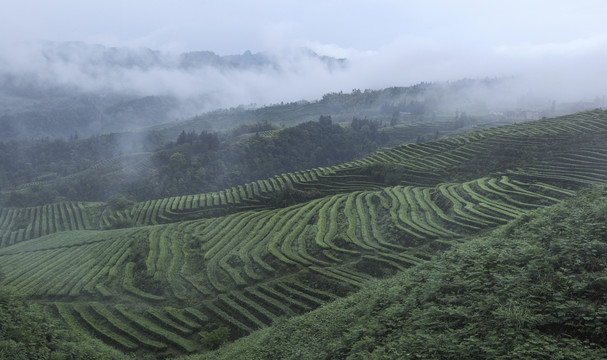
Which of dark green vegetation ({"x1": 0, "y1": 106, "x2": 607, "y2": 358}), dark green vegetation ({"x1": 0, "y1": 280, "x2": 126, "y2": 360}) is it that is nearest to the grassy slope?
dark green vegetation ({"x1": 0, "y1": 106, "x2": 607, "y2": 358})

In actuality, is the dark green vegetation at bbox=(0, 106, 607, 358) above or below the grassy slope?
below

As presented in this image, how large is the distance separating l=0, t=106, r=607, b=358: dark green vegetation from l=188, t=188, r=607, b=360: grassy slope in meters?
0.10

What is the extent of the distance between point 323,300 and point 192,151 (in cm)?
12146

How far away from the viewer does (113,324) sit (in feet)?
82.0

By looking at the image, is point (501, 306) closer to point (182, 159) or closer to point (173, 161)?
point (173, 161)

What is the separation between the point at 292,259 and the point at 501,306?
23.6 meters

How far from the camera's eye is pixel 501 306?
8.66m

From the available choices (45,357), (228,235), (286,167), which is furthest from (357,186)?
(286,167)

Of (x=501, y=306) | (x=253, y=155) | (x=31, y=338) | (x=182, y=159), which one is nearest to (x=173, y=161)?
(x=182, y=159)

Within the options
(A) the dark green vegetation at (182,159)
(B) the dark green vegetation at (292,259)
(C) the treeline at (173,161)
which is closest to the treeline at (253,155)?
(C) the treeline at (173,161)

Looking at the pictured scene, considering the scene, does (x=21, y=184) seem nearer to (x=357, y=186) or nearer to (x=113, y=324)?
(x=357, y=186)

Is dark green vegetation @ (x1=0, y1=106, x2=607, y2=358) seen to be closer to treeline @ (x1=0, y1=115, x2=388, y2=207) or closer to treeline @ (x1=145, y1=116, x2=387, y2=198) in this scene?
treeline @ (x1=145, y1=116, x2=387, y2=198)

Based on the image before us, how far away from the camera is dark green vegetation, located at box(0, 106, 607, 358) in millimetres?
22812

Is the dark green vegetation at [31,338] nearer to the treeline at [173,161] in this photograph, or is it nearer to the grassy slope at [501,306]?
the grassy slope at [501,306]
